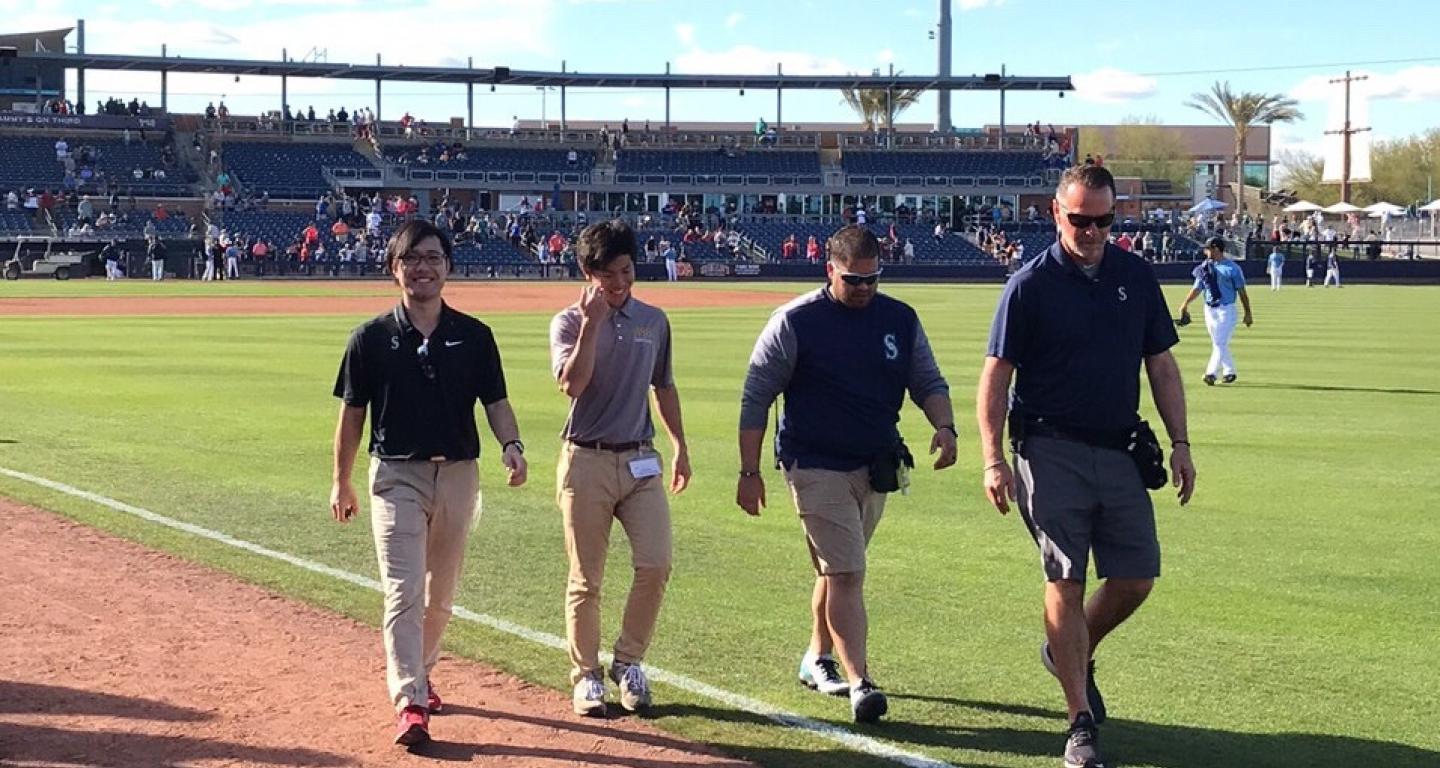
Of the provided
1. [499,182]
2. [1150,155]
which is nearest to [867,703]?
[499,182]

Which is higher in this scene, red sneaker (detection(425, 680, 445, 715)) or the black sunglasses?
the black sunglasses

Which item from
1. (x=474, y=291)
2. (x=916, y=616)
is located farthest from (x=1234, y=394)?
(x=474, y=291)

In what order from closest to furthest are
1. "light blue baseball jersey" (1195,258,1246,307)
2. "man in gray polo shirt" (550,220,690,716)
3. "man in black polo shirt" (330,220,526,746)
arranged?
1. "man in black polo shirt" (330,220,526,746)
2. "man in gray polo shirt" (550,220,690,716)
3. "light blue baseball jersey" (1195,258,1246,307)

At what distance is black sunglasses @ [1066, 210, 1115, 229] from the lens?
5941 mm

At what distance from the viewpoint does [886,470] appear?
6.55 m

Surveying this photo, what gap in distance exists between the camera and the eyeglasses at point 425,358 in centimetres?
621

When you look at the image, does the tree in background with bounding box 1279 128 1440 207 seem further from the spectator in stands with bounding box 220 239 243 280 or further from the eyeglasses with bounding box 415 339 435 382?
the eyeglasses with bounding box 415 339 435 382

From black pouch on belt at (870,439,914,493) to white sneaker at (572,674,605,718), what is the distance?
132 centimetres

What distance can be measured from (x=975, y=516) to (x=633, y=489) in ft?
16.6

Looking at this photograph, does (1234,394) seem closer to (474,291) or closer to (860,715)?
(860,715)

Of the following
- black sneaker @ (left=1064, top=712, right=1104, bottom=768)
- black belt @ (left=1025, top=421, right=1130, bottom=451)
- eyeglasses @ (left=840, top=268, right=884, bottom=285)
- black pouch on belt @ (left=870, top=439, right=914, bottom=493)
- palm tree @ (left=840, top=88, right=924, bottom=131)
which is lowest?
black sneaker @ (left=1064, top=712, right=1104, bottom=768)

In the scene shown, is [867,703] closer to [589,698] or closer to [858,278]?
[589,698]

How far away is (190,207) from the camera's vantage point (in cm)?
6931

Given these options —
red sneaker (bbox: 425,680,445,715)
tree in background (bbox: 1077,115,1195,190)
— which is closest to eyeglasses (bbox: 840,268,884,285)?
red sneaker (bbox: 425,680,445,715)
